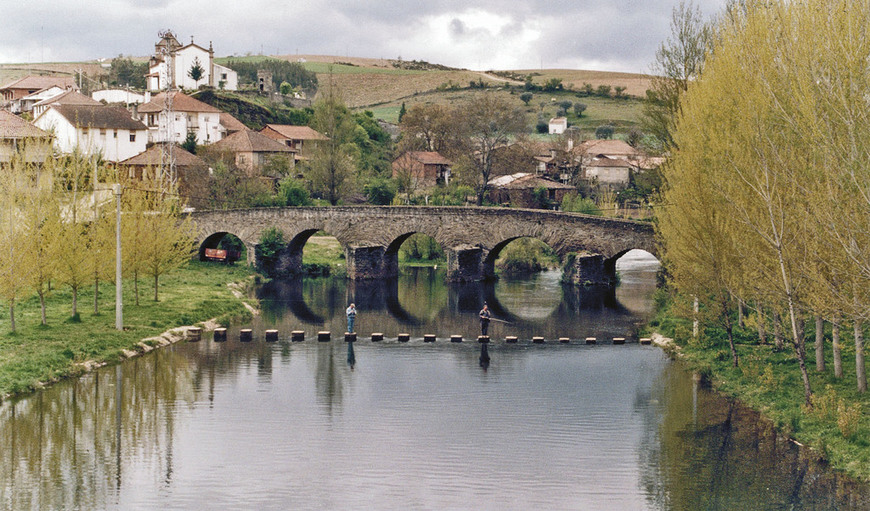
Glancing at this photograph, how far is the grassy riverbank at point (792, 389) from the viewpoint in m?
24.5

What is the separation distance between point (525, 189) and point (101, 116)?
127 ft

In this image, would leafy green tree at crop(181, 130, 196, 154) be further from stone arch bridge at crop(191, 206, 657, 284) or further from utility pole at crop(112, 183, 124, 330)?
utility pole at crop(112, 183, 124, 330)

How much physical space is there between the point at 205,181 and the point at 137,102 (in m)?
39.3

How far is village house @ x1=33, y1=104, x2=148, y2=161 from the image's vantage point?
90.5 metres

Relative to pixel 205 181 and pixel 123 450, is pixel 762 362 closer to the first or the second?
pixel 123 450

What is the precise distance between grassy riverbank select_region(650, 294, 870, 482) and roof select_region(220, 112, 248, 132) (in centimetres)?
7398

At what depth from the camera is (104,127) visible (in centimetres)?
9325

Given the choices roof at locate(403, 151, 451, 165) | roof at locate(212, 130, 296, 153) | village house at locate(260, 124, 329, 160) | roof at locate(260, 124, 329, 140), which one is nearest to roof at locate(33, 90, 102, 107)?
roof at locate(212, 130, 296, 153)

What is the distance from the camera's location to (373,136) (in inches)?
4909

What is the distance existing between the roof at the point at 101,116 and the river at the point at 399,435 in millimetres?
55561

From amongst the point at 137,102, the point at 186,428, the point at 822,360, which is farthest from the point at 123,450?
the point at 137,102

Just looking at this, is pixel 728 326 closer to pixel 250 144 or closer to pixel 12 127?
pixel 12 127

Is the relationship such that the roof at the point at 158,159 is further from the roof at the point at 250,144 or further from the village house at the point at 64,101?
the village house at the point at 64,101

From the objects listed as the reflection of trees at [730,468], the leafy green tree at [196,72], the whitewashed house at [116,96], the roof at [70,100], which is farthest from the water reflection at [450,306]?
the leafy green tree at [196,72]
